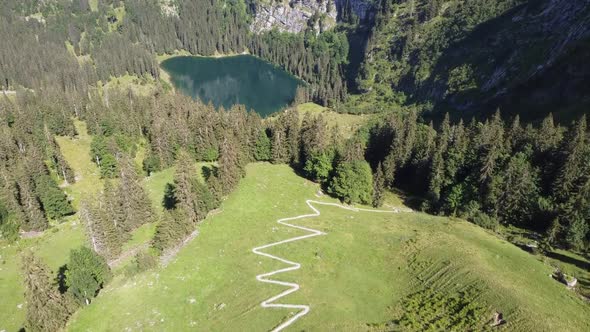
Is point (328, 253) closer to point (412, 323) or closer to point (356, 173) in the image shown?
point (412, 323)

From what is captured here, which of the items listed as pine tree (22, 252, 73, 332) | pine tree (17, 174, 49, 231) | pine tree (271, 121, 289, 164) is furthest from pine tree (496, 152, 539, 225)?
pine tree (17, 174, 49, 231)

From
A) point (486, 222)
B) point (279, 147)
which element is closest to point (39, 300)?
point (279, 147)

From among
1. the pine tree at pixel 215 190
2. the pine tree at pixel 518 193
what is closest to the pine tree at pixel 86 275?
the pine tree at pixel 215 190

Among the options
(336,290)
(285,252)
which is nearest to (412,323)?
(336,290)

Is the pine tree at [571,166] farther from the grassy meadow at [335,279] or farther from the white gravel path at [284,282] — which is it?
the white gravel path at [284,282]

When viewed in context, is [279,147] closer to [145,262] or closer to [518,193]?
[145,262]

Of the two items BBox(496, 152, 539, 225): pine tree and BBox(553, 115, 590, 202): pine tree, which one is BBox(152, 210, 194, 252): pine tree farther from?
BBox(553, 115, 590, 202): pine tree
